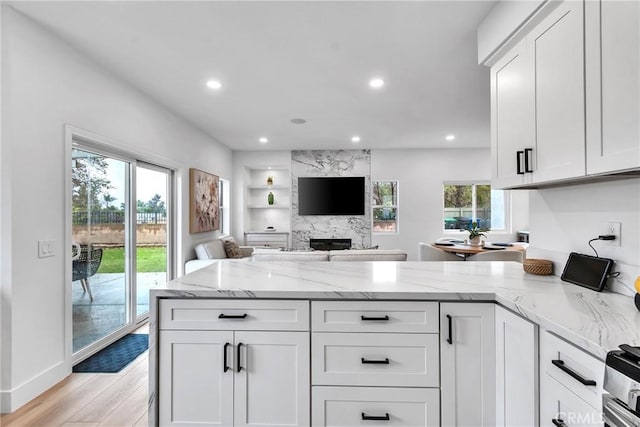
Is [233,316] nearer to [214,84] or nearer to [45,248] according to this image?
[45,248]

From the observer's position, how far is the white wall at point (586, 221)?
55.7 inches

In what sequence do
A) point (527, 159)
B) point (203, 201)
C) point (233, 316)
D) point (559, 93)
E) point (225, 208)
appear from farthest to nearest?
1. point (225, 208)
2. point (203, 201)
3. point (527, 159)
4. point (233, 316)
5. point (559, 93)

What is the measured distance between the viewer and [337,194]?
677 cm

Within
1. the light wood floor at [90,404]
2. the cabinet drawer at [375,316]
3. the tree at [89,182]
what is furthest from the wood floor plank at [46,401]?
the cabinet drawer at [375,316]

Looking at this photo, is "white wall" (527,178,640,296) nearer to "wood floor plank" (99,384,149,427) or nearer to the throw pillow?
"wood floor plank" (99,384,149,427)

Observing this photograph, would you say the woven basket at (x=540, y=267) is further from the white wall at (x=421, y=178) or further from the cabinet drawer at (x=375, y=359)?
the white wall at (x=421, y=178)

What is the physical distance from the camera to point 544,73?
1.54m

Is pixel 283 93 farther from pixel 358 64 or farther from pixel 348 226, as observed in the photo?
pixel 348 226

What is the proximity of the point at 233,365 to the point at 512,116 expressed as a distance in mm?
2010

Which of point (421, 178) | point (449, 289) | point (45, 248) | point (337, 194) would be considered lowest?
point (449, 289)

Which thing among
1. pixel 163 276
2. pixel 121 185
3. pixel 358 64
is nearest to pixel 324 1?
pixel 358 64

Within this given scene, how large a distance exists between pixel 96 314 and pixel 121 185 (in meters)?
1.31

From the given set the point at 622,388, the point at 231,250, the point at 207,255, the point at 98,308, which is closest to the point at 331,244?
the point at 231,250

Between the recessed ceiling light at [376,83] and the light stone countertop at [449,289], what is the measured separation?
1964 mm
